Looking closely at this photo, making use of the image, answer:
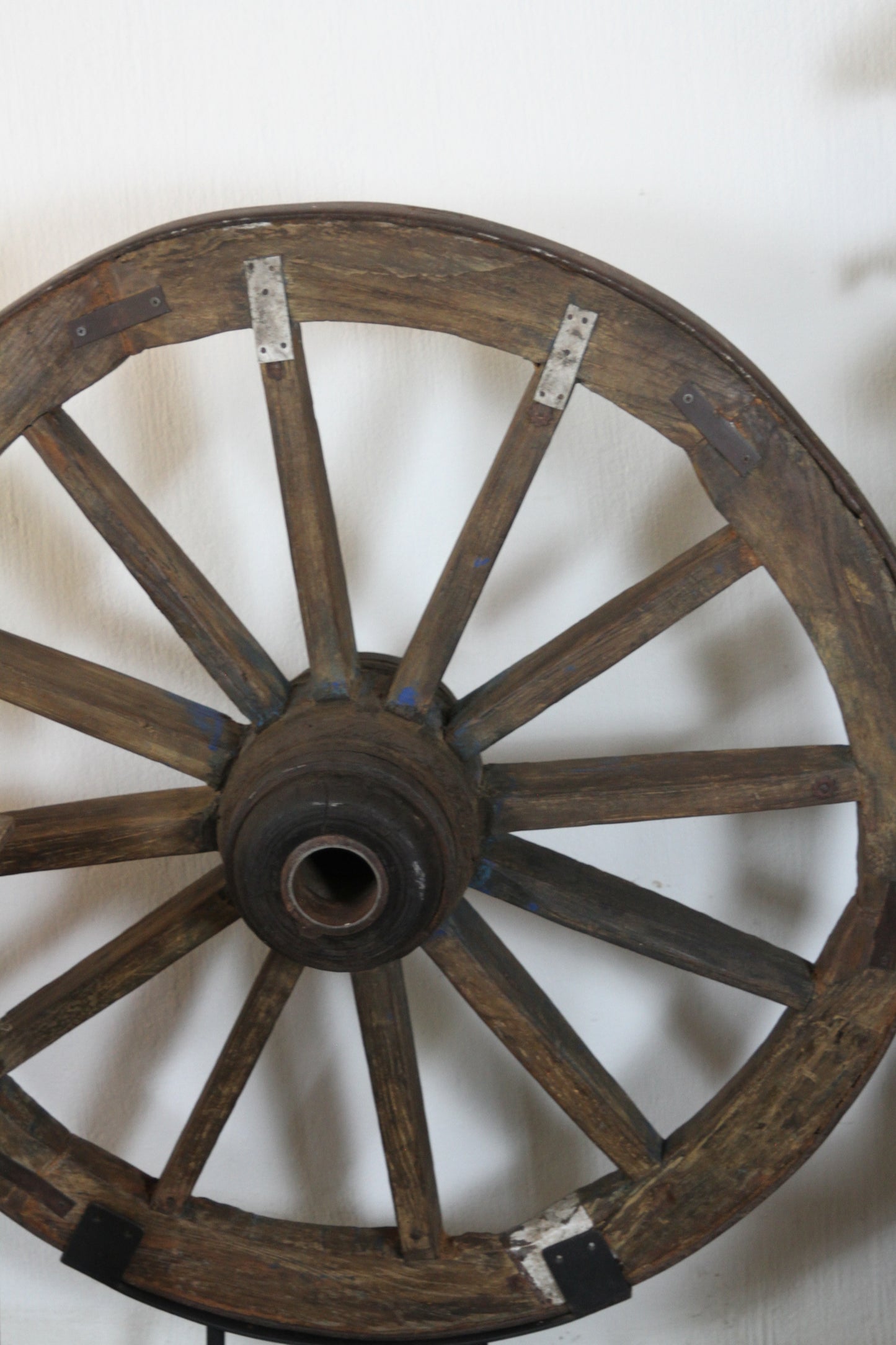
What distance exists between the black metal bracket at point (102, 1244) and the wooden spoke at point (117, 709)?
1.52ft

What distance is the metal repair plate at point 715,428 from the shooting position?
3.51 ft

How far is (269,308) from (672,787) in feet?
1.87

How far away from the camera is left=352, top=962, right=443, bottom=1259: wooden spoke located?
124 centimetres

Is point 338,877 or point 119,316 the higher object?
point 119,316

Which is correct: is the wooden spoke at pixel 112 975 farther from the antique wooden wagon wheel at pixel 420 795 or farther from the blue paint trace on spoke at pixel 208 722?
the blue paint trace on spoke at pixel 208 722

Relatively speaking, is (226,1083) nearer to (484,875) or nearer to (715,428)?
(484,875)

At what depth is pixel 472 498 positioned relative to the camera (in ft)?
4.63

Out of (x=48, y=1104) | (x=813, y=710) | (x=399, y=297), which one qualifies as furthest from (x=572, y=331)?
(x=48, y=1104)

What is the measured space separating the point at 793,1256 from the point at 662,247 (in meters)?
1.22

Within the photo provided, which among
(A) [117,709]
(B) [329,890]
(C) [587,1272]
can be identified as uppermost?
(A) [117,709]

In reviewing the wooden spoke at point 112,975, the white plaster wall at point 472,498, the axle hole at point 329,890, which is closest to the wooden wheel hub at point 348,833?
the axle hole at point 329,890

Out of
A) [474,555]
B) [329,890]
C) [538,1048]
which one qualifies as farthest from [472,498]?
[538,1048]

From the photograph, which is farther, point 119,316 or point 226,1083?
point 226,1083

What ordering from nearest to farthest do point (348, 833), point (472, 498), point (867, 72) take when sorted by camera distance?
point (348, 833), point (867, 72), point (472, 498)
